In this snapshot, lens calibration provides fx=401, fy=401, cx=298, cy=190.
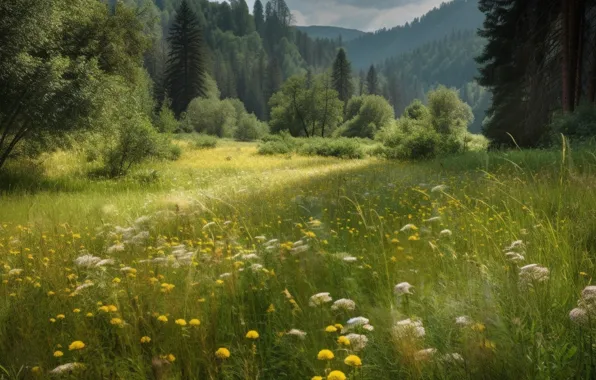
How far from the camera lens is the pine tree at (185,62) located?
6359 centimetres

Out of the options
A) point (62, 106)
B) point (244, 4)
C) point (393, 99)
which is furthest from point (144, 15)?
point (244, 4)

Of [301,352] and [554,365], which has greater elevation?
[554,365]

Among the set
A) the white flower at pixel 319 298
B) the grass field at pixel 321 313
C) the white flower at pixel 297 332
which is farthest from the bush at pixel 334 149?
the white flower at pixel 297 332

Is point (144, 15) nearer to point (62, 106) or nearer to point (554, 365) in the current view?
point (62, 106)

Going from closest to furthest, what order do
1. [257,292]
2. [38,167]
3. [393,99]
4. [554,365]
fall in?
[554,365] → [257,292] → [38,167] → [393,99]

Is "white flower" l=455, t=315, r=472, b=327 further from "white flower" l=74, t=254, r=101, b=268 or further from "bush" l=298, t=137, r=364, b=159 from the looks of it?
"bush" l=298, t=137, r=364, b=159

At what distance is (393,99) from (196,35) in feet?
325

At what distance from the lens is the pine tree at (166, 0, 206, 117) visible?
63.6 meters

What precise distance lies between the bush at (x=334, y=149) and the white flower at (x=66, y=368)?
31.1 m

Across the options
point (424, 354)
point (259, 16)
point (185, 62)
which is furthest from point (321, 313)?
point (259, 16)

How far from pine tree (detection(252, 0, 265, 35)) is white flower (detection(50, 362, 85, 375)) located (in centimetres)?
18924

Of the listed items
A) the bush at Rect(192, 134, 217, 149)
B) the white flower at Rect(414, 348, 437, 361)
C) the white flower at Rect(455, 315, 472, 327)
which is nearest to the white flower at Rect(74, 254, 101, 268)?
the white flower at Rect(414, 348, 437, 361)

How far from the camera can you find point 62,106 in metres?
12.4

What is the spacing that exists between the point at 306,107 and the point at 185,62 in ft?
70.8
